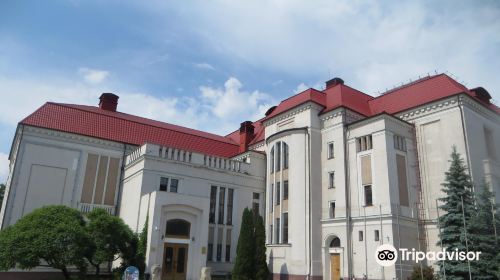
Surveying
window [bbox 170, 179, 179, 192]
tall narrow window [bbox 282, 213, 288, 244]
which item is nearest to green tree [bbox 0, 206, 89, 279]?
window [bbox 170, 179, 179, 192]

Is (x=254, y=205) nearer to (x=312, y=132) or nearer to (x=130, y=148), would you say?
(x=312, y=132)

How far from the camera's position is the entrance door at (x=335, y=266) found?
23.8 m

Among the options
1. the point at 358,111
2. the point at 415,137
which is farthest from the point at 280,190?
the point at 415,137

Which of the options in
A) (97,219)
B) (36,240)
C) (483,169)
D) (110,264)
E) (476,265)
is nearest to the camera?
(476,265)

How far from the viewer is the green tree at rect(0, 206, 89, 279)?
18.7 m

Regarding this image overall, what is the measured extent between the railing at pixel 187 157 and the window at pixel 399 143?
1156 centimetres

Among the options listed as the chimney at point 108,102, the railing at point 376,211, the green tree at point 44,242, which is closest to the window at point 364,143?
the railing at point 376,211

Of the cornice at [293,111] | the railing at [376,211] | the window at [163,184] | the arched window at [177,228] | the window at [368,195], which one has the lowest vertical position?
the arched window at [177,228]

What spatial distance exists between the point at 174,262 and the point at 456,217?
1603 centimetres

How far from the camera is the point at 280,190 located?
27297 mm

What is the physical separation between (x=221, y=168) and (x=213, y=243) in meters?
5.52

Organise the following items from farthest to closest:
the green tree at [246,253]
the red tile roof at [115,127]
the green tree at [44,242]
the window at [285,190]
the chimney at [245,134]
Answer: the chimney at [245,134] < the red tile roof at [115,127] < the window at [285,190] < the green tree at [246,253] < the green tree at [44,242]

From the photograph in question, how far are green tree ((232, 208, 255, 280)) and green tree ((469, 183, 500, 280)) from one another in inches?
467

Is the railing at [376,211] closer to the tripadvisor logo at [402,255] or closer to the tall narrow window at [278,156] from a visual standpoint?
the tripadvisor logo at [402,255]
